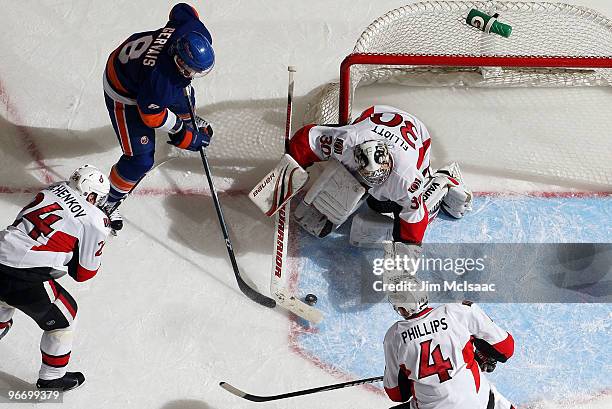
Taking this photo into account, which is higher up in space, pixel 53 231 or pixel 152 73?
pixel 152 73

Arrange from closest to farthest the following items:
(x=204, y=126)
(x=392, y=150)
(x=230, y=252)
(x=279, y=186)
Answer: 1. (x=392, y=150)
2. (x=279, y=186)
3. (x=230, y=252)
4. (x=204, y=126)

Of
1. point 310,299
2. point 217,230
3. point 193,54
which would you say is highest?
point 193,54

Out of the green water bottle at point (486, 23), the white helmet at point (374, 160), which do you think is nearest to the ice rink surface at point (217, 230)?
the green water bottle at point (486, 23)

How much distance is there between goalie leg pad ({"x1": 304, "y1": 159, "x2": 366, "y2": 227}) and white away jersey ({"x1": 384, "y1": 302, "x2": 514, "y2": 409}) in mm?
703

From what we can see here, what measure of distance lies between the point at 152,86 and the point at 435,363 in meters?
1.47

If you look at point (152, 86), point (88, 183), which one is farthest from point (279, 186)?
point (88, 183)

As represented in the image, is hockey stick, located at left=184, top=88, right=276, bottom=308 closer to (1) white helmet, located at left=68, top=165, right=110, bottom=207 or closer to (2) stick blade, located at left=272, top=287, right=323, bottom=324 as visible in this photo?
(2) stick blade, located at left=272, top=287, right=323, bottom=324

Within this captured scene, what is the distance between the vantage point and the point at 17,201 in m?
4.04

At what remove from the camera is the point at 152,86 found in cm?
341

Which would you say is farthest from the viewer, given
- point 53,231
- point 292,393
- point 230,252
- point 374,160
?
point 230,252

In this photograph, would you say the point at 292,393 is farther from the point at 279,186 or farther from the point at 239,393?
the point at 279,186

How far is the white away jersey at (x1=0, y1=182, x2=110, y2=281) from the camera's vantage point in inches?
127

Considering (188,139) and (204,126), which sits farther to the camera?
(204,126)

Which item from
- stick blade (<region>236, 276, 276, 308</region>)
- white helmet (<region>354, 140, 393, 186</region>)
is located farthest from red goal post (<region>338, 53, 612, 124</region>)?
stick blade (<region>236, 276, 276, 308</region>)
